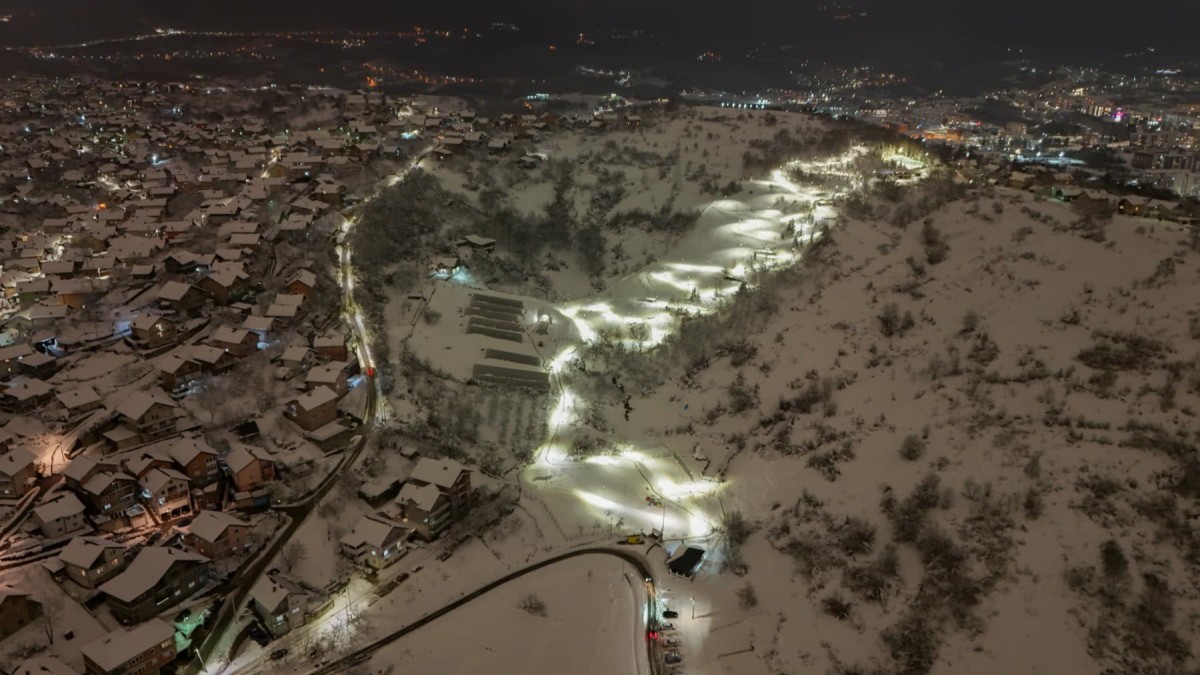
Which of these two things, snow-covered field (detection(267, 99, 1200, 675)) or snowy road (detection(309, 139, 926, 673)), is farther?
snowy road (detection(309, 139, 926, 673))

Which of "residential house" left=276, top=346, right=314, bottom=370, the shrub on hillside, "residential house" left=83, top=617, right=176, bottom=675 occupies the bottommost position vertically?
"residential house" left=83, top=617, right=176, bottom=675

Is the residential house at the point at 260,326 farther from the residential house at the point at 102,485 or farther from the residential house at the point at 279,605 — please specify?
the residential house at the point at 279,605

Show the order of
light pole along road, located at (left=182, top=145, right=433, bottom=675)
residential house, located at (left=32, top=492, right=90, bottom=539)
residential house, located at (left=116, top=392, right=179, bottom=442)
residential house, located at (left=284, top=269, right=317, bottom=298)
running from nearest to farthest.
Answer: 1. light pole along road, located at (left=182, top=145, right=433, bottom=675)
2. residential house, located at (left=32, top=492, right=90, bottom=539)
3. residential house, located at (left=116, top=392, right=179, bottom=442)
4. residential house, located at (left=284, top=269, right=317, bottom=298)

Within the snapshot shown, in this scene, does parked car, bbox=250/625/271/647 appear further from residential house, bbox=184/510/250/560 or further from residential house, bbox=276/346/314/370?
residential house, bbox=276/346/314/370

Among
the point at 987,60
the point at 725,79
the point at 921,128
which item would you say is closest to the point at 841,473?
the point at 921,128

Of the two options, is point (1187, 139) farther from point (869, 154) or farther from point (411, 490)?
point (411, 490)

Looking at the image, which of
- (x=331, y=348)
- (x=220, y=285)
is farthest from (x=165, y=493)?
(x=220, y=285)

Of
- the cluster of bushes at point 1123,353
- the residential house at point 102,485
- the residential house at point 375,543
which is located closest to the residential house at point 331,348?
the residential house at point 102,485

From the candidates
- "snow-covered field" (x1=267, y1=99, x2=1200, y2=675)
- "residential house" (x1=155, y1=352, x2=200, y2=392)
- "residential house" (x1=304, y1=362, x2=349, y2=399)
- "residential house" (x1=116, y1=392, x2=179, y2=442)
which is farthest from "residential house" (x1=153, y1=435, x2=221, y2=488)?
"snow-covered field" (x1=267, y1=99, x2=1200, y2=675)
